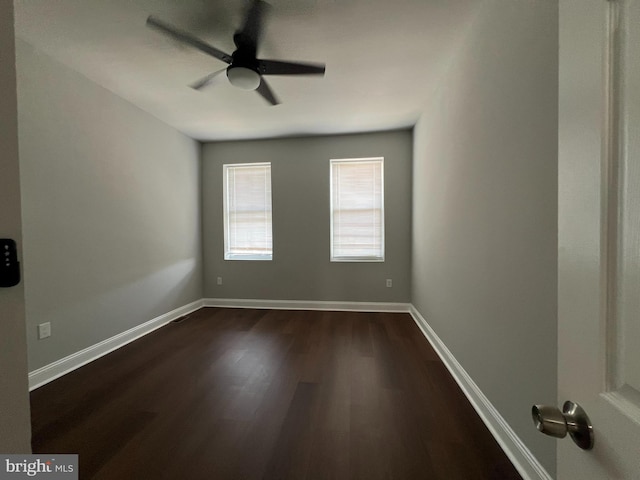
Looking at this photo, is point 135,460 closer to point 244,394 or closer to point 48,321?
point 244,394

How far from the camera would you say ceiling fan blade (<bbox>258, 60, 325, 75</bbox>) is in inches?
69.7

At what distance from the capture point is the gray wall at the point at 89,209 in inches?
73.2

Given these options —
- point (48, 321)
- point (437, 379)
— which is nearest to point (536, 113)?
point (437, 379)

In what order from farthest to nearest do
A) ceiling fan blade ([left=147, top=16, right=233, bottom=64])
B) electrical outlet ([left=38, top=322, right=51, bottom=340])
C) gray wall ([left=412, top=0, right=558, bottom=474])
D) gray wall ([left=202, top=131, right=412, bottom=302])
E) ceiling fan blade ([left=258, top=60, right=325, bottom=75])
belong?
gray wall ([left=202, top=131, right=412, bottom=302]) < electrical outlet ([left=38, top=322, right=51, bottom=340]) < ceiling fan blade ([left=258, top=60, right=325, bottom=75]) < ceiling fan blade ([left=147, top=16, right=233, bottom=64]) < gray wall ([left=412, top=0, right=558, bottom=474])

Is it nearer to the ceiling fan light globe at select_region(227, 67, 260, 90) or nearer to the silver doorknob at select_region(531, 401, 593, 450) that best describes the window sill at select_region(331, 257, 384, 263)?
the ceiling fan light globe at select_region(227, 67, 260, 90)

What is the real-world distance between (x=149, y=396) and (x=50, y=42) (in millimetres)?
2780

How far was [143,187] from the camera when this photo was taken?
112 inches

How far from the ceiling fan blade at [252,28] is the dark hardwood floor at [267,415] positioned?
2578mm

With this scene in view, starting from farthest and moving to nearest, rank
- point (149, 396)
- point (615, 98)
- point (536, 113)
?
1. point (149, 396)
2. point (536, 113)
3. point (615, 98)

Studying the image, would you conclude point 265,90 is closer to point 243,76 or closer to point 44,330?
point 243,76

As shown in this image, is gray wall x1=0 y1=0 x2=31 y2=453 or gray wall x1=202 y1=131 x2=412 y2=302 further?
gray wall x1=202 y1=131 x2=412 y2=302

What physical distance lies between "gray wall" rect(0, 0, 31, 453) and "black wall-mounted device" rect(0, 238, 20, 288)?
0.02 m

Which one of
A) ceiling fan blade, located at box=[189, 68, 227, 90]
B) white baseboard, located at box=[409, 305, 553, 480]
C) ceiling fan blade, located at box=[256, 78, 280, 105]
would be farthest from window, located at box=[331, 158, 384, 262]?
ceiling fan blade, located at box=[189, 68, 227, 90]

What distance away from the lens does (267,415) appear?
1.54 metres
